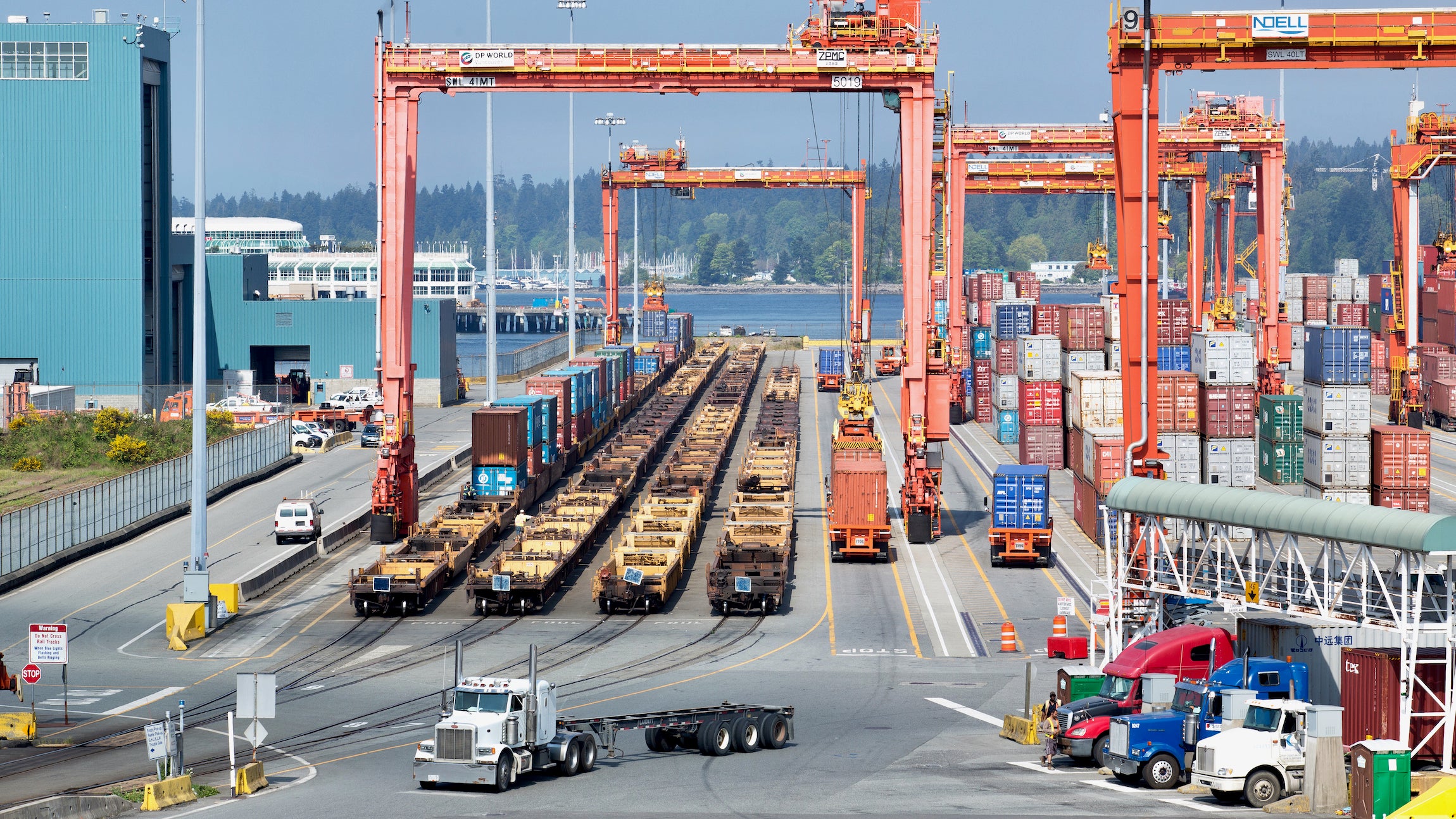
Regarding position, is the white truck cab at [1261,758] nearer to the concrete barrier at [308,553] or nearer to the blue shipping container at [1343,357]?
the concrete barrier at [308,553]

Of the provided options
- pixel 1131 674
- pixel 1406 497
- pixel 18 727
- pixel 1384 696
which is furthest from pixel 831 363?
pixel 1384 696

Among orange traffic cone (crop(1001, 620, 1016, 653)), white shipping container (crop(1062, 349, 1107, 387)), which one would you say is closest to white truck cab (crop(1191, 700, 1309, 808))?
orange traffic cone (crop(1001, 620, 1016, 653))

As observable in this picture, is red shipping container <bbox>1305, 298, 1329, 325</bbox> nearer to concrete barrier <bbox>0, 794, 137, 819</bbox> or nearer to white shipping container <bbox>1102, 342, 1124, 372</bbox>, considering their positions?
white shipping container <bbox>1102, 342, 1124, 372</bbox>

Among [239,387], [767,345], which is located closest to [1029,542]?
[239,387]

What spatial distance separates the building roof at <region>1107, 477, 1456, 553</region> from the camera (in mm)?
28203

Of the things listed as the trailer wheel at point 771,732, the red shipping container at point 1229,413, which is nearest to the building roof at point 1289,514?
the trailer wheel at point 771,732

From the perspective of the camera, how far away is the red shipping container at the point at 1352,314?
11550 cm

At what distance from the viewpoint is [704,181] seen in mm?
114250

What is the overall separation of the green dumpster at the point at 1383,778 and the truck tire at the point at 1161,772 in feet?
12.5

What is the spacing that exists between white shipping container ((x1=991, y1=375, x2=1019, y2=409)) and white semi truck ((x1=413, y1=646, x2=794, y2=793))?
60.6 metres

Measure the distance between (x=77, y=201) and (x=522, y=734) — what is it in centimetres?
7562

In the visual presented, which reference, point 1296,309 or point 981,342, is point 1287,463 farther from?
point 1296,309

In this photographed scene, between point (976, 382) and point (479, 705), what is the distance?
7897 centimetres

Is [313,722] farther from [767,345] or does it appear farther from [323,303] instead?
[767,345]
